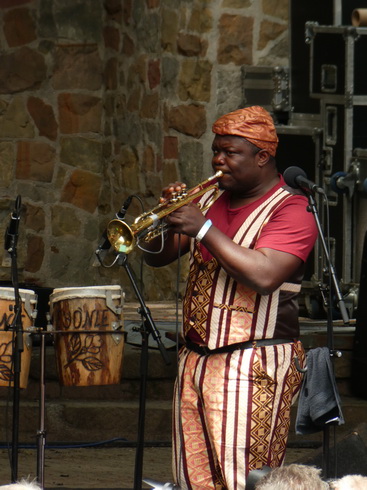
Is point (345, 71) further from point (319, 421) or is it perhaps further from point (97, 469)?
point (319, 421)

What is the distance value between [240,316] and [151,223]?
39 centimetres

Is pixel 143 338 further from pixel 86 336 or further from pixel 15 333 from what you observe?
pixel 15 333

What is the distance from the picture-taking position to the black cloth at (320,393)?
4.00m

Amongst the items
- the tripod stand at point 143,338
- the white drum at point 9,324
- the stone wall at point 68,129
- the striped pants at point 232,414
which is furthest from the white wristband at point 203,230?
the stone wall at point 68,129

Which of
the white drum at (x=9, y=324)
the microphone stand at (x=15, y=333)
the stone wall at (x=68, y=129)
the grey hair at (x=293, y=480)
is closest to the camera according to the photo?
the grey hair at (x=293, y=480)

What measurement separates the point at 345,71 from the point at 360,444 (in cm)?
310

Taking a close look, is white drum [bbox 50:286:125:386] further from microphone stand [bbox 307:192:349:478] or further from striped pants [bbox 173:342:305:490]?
microphone stand [bbox 307:192:349:478]

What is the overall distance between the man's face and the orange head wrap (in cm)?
2

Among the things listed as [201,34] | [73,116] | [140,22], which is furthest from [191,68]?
[73,116]

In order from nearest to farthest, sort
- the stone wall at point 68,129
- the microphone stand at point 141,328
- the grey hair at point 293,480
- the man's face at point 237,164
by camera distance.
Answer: the grey hair at point 293,480, the man's face at point 237,164, the microphone stand at point 141,328, the stone wall at point 68,129

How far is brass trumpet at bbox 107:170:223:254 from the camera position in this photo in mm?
3963

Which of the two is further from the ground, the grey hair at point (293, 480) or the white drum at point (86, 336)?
the grey hair at point (293, 480)

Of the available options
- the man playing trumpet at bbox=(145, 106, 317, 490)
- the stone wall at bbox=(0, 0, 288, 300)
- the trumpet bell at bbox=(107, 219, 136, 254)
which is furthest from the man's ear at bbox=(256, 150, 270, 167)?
the stone wall at bbox=(0, 0, 288, 300)

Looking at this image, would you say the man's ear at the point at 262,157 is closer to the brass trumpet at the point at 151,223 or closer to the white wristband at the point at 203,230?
the brass trumpet at the point at 151,223
